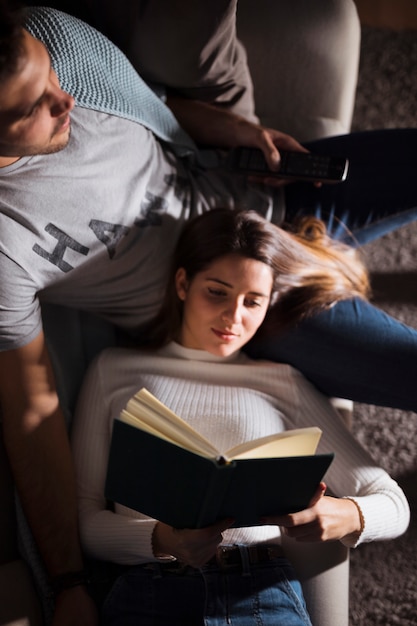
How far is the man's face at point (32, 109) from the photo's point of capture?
98cm

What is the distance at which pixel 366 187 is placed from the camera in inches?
56.4

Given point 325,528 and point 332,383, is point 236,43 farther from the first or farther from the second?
point 325,528

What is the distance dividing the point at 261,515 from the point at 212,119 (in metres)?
0.82

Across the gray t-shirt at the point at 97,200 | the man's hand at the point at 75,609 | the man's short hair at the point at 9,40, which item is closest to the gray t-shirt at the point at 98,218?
the gray t-shirt at the point at 97,200

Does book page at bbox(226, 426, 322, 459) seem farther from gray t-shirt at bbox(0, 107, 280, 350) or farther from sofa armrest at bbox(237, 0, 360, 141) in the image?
sofa armrest at bbox(237, 0, 360, 141)

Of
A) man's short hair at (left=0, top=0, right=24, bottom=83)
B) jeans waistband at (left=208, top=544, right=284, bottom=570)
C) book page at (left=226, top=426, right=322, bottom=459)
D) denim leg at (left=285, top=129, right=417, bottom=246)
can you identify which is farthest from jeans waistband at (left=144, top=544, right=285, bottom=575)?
man's short hair at (left=0, top=0, right=24, bottom=83)

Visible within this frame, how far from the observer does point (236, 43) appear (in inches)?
55.3

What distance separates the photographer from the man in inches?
44.4

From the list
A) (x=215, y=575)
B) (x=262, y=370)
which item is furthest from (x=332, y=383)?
(x=215, y=575)

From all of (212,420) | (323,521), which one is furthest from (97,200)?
(323,521)

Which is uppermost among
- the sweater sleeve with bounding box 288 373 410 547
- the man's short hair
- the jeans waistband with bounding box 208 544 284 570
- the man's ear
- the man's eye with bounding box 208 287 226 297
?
the man's short hair

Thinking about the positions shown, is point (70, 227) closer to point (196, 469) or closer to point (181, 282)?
point (181, 282)

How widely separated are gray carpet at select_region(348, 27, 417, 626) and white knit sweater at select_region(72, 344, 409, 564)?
299 mm

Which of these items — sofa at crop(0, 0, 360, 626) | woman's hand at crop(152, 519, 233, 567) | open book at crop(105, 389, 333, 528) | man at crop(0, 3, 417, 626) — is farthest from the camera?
sofa at crop(0, 0, 360, 626)
